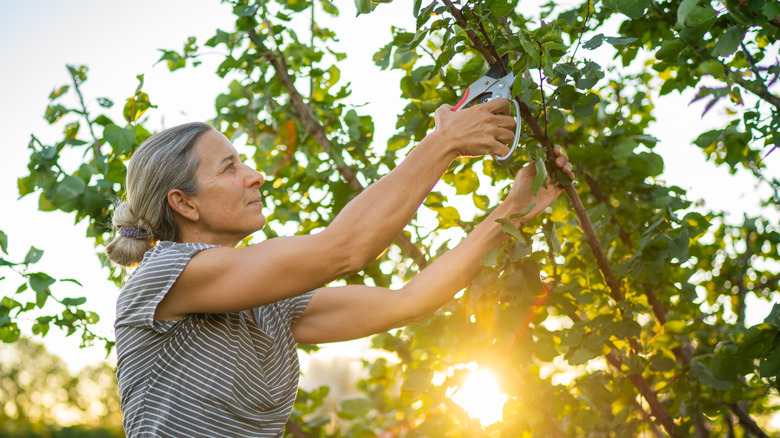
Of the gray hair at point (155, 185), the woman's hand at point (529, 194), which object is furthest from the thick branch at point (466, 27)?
the gray hair at point (155, 185)

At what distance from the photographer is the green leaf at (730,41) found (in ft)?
4.87

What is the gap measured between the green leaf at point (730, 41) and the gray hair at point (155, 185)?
1.38 meters

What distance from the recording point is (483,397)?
7.30ft

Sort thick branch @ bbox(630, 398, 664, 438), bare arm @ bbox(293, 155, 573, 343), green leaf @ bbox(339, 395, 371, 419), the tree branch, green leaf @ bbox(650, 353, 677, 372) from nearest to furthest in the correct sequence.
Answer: the tree branch → bare arm @ bbox(293, 155, 573, 343) → green leaf @ bbox(650, 353, 677, 372) → thick branch @ bbox(630, 398, 664, 438) → green leaf @ bbox(339, 395, 371, 419)

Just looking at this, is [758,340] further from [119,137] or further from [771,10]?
[119,137]

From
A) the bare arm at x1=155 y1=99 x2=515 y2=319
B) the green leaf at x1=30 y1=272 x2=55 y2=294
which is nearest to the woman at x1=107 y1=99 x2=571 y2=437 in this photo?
the bare arm at x1=155 y1=99 x2=515 y2=319

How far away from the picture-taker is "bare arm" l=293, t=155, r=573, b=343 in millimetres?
1821

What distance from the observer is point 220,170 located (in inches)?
70.6

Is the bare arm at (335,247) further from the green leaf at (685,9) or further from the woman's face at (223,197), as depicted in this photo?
the green leaf at (685,9)

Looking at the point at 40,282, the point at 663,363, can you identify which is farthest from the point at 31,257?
the point at 663,363

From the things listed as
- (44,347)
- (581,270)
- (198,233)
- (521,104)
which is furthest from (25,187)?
(44,347)

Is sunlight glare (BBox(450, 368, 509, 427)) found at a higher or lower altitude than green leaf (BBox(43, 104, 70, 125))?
lower

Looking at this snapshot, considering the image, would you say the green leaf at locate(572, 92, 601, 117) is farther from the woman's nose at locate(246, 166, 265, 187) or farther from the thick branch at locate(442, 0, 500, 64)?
the woman's nose at locate(246, 166, 265, 187)

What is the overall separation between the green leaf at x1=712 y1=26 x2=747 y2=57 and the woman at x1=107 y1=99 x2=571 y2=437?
0.46 m
